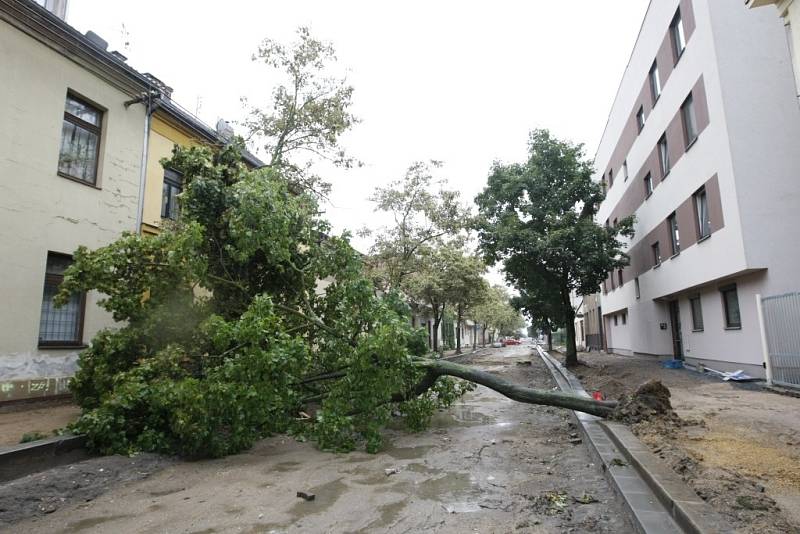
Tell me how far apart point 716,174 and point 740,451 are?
936cm

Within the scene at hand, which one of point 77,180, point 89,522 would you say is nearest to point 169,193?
point 77,180

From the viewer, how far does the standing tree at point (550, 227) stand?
16.9 m

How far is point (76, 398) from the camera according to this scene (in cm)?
657

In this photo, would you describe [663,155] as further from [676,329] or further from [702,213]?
[676,329]

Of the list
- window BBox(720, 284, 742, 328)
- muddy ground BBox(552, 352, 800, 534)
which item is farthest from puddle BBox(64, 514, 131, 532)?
window BBox(720, 284, 742, 328)

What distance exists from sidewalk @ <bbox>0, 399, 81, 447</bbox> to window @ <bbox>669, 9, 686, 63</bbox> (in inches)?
687

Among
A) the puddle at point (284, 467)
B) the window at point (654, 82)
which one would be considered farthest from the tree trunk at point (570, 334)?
the puddle at point (284, 467)

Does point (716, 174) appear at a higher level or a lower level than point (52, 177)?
higher

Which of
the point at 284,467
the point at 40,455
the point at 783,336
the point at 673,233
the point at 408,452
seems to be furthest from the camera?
the point at 673,233

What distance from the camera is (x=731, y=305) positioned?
41.6 feet

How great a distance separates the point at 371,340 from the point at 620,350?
2297cm

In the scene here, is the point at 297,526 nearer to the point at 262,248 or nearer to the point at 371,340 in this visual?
the point at 371,340

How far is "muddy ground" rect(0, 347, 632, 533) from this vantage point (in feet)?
13.1

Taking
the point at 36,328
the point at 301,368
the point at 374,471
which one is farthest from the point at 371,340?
the point at 36,328
